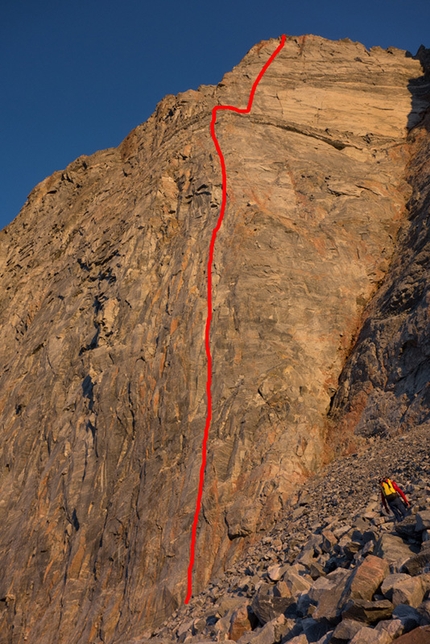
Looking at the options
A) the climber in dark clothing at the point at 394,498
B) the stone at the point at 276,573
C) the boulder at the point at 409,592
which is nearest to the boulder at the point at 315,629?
the boulder at the point at 409,592

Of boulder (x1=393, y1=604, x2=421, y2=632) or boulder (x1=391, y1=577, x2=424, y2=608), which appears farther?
boulder (x1=391, y1=577, x2=424, y2=608)

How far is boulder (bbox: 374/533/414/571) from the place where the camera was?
22.8ft

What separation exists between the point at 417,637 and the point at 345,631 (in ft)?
2.91

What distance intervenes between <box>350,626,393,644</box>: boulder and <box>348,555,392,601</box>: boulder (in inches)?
26.3

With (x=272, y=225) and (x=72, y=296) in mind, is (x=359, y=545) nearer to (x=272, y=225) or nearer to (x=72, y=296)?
(x=272, y=225)

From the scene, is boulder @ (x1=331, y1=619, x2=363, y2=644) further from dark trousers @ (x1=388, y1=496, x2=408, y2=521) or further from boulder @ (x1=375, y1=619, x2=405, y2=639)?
dark trousers @ (x1=388, y1=496, x2=408, y2=521)

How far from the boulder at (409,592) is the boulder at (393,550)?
680mm

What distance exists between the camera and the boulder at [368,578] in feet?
21.0

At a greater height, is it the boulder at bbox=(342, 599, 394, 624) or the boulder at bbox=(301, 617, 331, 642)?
the boulder at bbox=(342, 599, 394, 624)

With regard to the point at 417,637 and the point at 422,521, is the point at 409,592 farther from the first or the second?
the point at 422,521

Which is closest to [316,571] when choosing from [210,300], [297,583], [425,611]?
[297,583]

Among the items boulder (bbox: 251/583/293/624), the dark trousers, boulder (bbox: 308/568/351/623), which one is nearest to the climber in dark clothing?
the dark trousers

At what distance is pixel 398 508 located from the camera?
9.20m

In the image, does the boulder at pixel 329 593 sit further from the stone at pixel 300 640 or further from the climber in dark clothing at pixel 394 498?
the climber in dark clothing at pixel 394 498
